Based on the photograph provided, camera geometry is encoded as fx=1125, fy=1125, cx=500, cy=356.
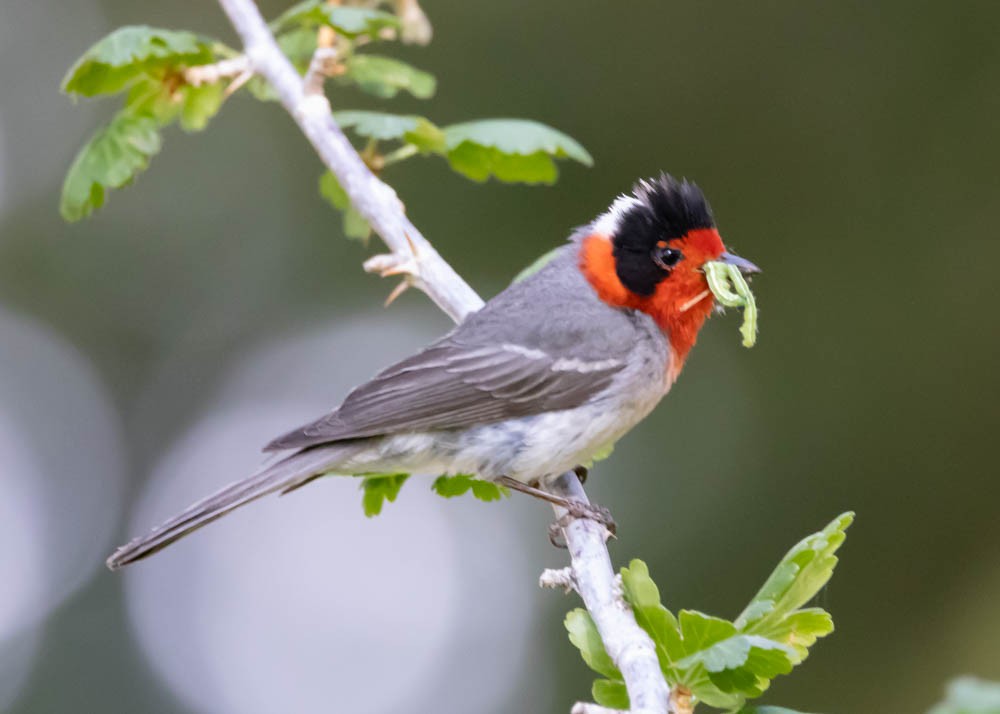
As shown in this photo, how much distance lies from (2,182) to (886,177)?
5.03 meters

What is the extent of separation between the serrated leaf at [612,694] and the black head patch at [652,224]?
177 centimetres

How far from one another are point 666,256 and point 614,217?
11.4 inches

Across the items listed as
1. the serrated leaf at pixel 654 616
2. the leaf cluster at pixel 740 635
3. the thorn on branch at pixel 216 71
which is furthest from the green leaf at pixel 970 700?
the thorn on branch at pixel 216 71

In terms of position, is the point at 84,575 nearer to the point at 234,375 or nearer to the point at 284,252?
the point at 234,375

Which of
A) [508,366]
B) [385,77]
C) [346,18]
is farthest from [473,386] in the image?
[346,18]

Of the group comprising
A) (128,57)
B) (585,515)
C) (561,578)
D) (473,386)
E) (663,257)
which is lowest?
(561,578)

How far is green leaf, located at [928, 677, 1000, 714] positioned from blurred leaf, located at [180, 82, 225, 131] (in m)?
2.93

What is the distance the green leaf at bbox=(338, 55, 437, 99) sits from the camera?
3512 millimetres

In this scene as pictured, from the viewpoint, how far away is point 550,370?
3553mm

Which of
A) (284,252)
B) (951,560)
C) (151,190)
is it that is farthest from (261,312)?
(951,560)

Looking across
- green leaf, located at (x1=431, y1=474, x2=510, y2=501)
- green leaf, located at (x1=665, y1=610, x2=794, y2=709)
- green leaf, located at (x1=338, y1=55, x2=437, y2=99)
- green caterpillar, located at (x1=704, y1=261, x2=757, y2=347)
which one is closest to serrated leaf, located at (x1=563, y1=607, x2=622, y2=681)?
green leaf, located at (x1=665, y1=610, x2=794, y2=709)

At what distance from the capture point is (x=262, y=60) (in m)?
3.44

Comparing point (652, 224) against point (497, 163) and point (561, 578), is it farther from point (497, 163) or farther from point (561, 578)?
point (561, 578)

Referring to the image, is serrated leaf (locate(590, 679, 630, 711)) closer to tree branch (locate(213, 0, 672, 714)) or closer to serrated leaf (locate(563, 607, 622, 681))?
serrated leaf (locate(563, 607, 622, 681))
